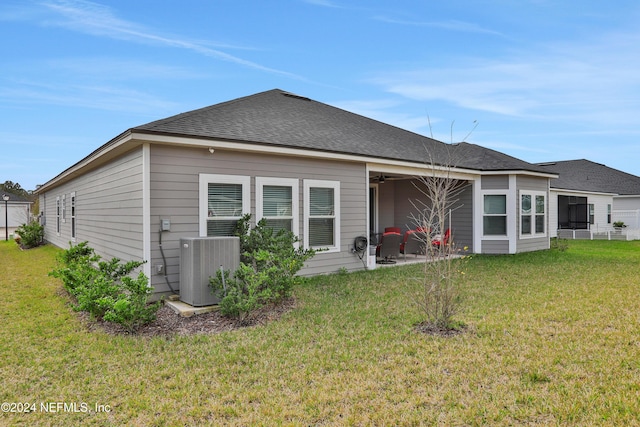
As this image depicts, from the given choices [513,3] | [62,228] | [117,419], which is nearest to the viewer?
[117,419]

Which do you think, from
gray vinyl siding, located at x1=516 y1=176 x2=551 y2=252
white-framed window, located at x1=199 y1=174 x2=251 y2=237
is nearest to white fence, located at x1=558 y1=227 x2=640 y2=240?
gray vinyl siding, located at x1=516 y1=176 x2=551 y2=252

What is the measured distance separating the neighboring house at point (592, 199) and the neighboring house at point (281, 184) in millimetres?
9629

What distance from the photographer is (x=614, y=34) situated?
11.1 m

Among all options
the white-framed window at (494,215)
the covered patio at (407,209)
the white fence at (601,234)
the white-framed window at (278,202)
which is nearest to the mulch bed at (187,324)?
the white-framed window at (278,202)

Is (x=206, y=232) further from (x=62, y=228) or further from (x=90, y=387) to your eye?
(x=62, y=228)

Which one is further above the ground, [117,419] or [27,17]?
[27,17]

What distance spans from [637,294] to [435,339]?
499cm

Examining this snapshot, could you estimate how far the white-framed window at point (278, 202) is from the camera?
786 cm

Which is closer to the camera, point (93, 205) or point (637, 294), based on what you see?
point (637, 294)

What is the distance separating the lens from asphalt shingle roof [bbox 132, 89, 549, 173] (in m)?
7.56

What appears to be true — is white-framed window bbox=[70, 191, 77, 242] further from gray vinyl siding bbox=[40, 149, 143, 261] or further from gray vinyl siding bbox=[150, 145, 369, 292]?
gray vinyl siding bbox=[150, 145, 369, 292]

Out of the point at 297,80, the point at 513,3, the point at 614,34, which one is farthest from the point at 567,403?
the point at 297,80

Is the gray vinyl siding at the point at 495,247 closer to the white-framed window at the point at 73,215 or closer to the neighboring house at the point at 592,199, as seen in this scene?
the neighboring house at the point at 592,199

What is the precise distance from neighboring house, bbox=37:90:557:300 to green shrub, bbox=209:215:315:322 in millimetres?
770
